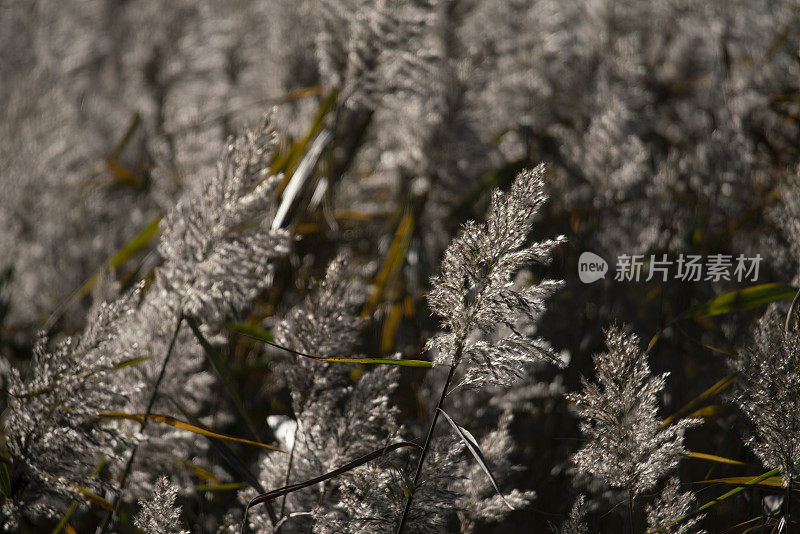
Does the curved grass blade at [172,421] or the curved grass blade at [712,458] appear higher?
the curved grass blade at [172,421]

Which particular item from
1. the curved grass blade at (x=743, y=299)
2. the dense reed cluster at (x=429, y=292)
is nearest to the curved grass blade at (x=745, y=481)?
the dense reed cluster at (x=429, y=292)

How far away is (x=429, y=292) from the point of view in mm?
814

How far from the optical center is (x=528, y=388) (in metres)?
1.14

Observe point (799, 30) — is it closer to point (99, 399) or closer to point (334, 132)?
point (334, 132)

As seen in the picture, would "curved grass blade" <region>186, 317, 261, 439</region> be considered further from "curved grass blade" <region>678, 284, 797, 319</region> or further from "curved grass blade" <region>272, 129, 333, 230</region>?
"curved grass blade" <region>678, 284, 797, 319</region>

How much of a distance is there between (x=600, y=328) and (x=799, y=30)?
1149 mm

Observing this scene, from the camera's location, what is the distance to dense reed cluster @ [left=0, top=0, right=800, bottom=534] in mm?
854

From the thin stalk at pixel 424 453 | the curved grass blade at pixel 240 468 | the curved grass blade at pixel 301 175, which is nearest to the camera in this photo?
the thin stalk at pixel 424 453

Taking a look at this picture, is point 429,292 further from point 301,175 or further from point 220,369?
point 301,175

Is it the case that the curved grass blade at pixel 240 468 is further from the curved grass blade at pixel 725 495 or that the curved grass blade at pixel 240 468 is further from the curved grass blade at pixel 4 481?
the curved grass blade at pixel 725 495

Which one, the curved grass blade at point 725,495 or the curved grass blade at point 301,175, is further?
the curved grass blade at point 301,175

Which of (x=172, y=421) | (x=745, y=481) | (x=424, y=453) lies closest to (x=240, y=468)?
(x=172, y=421)

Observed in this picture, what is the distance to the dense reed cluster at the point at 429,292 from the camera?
854 millimetres

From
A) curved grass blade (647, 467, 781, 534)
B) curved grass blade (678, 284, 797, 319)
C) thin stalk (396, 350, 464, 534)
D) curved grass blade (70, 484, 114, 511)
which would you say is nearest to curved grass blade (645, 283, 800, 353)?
curved grass blade (678, 284, 797, 319)
